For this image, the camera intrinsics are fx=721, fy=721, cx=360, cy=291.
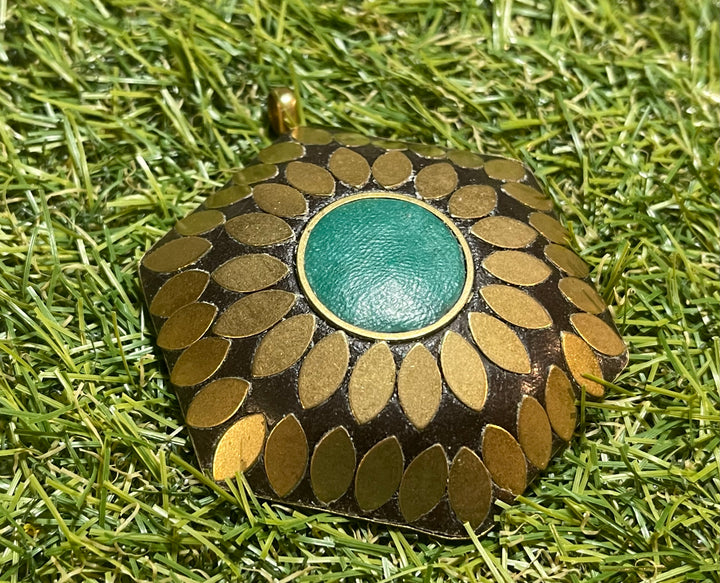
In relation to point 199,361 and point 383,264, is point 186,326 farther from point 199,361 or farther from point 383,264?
point 383,264

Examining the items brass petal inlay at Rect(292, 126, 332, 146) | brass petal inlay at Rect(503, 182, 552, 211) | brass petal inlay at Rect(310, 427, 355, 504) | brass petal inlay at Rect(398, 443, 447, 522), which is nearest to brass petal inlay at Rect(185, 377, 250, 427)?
brass petal inlay at Rect(310, 427, 355, 504)

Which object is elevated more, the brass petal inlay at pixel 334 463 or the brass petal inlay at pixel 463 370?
the brass petal inlay at pixel 463 370

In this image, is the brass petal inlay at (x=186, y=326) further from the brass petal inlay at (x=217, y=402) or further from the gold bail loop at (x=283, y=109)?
the gold bail loop at (x=283, y=109)

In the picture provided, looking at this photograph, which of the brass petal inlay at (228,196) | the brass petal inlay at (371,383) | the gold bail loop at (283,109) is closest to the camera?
the brass petal inlay at (371,383)

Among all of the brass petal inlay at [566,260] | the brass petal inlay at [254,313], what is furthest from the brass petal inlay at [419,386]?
the brass petal inlay at [566,260]

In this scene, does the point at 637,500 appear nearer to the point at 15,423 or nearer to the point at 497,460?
the point at 497,460

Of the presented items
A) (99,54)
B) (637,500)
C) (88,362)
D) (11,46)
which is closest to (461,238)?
(637,500)
